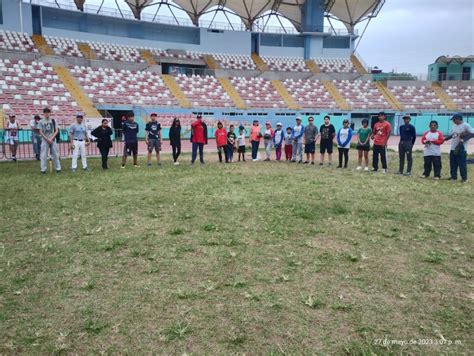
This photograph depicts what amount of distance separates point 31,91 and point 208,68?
19314 mm

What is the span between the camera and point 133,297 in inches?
149

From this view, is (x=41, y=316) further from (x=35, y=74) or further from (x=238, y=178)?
(x=35, y=74)

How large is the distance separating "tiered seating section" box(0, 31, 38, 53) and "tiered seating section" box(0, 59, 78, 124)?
7.35 ft

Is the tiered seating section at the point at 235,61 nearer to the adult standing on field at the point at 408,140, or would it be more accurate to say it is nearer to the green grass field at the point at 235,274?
the adult standing on field at the point at 408,140

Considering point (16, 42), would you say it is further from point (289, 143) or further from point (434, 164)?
point (434, 164)

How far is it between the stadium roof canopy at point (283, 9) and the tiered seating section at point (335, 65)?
15.8 feet

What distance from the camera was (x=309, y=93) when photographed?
40.7m

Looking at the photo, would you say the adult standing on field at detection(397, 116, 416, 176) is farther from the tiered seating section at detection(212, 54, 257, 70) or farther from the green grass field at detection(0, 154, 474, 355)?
the tiered seating section at detection(212, 54, 257, 70)

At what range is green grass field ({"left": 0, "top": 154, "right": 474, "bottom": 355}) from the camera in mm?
3137

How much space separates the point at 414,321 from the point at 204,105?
103 feet

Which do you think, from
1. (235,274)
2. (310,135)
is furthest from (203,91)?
(235,274)

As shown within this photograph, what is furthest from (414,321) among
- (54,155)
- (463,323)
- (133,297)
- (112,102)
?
(112,102)

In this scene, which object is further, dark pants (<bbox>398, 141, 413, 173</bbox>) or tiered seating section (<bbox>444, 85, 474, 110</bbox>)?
tiered seating section (<bbox>444, 85, 474, 110</bbox>)

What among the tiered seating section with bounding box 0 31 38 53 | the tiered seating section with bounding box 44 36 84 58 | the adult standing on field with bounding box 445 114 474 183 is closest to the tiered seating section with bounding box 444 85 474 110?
the adult standing on field with bounding box 445 114 474 183
